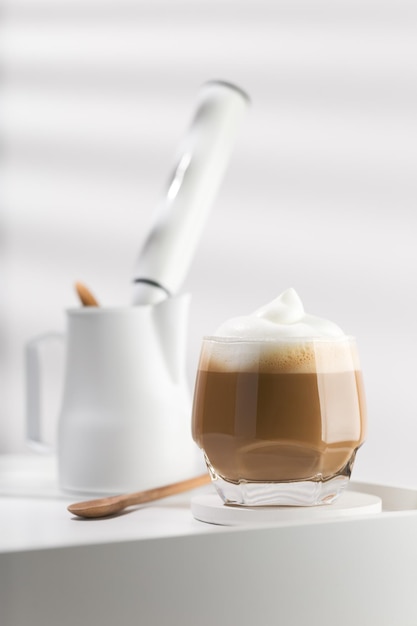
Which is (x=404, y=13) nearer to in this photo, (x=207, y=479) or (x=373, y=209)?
(x=373, y=209)

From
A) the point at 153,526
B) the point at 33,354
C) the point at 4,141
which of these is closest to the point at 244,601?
the point at 153,526

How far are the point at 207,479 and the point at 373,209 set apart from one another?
1.88 ft

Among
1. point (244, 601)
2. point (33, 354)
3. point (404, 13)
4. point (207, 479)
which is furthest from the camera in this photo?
point (404, 13)

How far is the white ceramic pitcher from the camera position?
736mm

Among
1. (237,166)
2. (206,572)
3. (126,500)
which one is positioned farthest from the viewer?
(237,166)

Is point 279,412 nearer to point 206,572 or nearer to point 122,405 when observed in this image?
point 206,572

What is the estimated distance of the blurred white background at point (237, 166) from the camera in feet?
3.89

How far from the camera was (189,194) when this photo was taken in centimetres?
81

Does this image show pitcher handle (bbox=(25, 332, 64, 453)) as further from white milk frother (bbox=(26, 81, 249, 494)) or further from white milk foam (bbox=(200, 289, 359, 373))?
white milk foam (bbox=(200, 289, 359, 373))

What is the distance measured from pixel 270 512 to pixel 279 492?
2 centimetres

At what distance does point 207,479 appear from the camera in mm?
744

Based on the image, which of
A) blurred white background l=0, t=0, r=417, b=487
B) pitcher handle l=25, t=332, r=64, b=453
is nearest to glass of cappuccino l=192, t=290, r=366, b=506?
pitcher handle l=25, t=332, r=64, b=453

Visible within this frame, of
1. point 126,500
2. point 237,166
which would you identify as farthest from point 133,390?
point 237,166

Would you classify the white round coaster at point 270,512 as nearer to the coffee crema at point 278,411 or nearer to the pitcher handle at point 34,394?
the coffee crema at point 278,411
